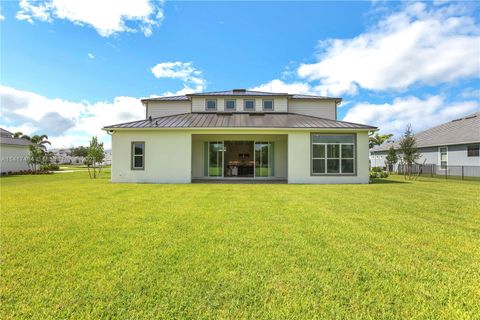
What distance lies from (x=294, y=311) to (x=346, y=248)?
2.11 meters

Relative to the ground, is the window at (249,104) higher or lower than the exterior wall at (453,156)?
higher

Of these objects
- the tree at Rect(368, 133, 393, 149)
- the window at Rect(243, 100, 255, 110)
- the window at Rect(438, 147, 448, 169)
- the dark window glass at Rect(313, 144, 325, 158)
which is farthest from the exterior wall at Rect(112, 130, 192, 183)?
the tree at Rect(368, 133, 393, 149)

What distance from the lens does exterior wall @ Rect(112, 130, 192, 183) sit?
14.4m

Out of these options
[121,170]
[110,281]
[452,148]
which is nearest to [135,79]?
[121,170]

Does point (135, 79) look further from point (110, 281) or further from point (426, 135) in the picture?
point (426, 135)

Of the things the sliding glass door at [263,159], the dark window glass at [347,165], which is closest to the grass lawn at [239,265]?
the dark window glass at [347,165]

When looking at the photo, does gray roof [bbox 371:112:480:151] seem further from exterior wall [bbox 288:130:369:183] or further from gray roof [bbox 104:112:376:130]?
gray roof [bbox 104:112:376:130]

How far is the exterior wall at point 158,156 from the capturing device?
1441 cm

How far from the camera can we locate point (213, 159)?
17.1 metres

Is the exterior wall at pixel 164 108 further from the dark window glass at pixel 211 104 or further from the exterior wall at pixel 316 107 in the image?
the exterior wall at pixel 316 107

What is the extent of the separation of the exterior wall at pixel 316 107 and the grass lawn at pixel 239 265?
1402cm

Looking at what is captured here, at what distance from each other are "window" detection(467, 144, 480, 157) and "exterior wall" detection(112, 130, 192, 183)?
22.6 m

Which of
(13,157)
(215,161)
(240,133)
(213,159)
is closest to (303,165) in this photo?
(240,133)

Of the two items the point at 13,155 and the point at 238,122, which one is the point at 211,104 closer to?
the point at 238,122
